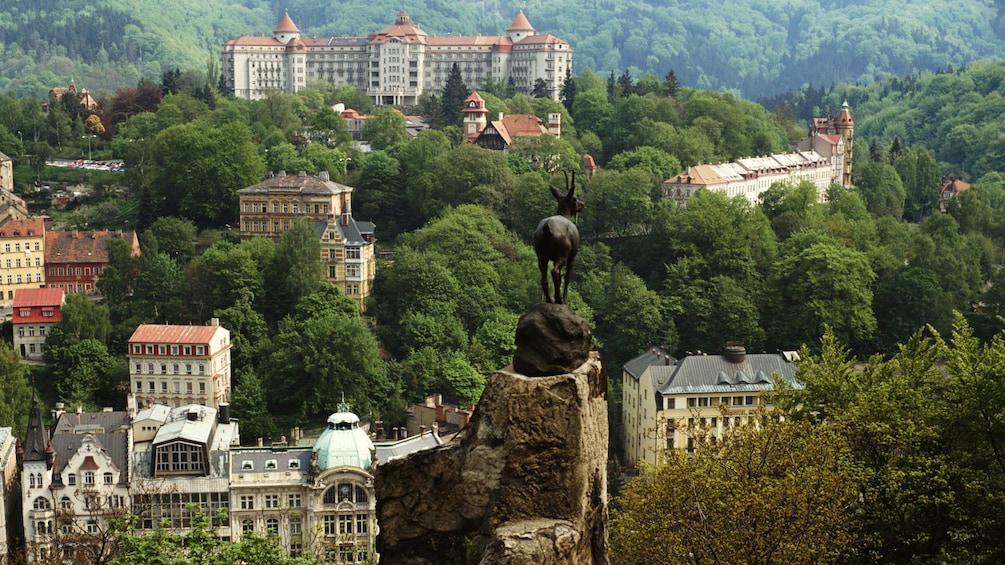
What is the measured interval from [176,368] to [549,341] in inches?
2360

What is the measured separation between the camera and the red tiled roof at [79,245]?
9081 centimetres

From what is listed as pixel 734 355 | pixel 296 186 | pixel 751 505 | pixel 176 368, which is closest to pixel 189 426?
pixel 176 368

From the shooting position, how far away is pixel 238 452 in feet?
205

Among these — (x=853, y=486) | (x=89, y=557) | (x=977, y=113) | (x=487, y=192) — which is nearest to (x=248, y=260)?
(x=487, y=192)

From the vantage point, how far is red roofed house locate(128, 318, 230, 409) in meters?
76.2

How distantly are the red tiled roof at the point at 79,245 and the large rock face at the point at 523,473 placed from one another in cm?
7443

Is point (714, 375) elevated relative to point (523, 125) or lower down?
lower down

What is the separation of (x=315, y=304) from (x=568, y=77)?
2896 inches

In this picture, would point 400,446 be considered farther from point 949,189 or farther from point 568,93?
point 949,189

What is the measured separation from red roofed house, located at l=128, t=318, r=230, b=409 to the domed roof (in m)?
15.5

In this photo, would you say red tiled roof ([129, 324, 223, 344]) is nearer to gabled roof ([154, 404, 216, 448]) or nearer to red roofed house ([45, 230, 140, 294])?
gabled roof ([154, 404, 216, 448])

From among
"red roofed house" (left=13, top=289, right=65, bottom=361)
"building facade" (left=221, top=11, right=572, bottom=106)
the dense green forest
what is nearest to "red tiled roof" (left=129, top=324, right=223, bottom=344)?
the dense green forest

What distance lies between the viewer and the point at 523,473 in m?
19.3

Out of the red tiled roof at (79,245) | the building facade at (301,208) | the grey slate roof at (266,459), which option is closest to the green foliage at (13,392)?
the grey slate roof at (266,459)
